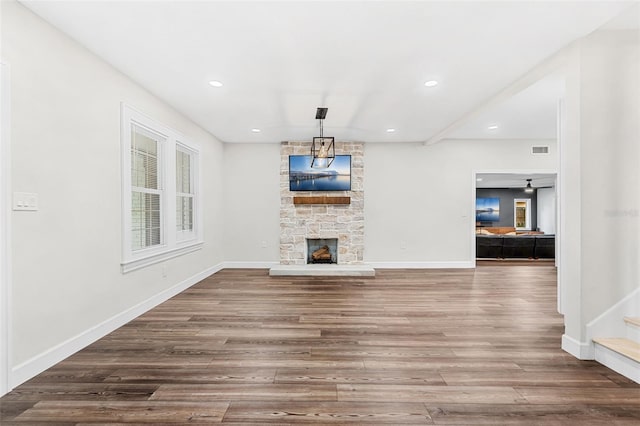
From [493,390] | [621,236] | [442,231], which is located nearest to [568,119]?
[621,236]

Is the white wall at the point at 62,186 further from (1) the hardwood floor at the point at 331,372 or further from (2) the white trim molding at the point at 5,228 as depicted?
(1) the hardwood floor at the point at 331,372

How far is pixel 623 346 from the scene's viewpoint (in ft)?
7.47

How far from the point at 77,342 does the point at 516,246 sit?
32.0ft

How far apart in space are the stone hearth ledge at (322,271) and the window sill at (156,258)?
1.50m

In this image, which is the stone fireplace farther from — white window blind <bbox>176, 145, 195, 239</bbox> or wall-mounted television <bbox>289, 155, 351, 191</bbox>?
white window blind <bbox>176, 145, 195, 239</bbox>

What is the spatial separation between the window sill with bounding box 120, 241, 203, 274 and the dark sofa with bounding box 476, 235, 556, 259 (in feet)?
24.8

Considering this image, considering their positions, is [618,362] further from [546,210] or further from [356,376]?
[546,210]

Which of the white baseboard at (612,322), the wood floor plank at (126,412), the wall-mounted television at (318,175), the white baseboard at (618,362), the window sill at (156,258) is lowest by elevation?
the wood floor plank at (126,412)

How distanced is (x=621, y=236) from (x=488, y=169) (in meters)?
4.11

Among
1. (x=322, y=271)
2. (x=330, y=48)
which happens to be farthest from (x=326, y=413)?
(x=322, y=271)

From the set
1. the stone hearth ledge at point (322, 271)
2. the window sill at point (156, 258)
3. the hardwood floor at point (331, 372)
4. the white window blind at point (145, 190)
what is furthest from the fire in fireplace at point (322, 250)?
the white window blind at point (145, 190)

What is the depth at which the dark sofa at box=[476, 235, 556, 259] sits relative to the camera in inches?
341

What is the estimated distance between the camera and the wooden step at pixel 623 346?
7.07ft

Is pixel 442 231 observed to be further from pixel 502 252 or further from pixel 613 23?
pixel 613 23
